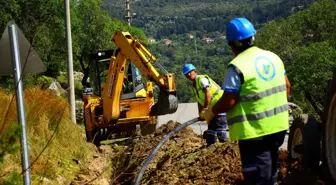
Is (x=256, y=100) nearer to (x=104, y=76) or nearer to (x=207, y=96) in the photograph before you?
(x=207, y=96)

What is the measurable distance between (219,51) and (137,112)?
126 metres

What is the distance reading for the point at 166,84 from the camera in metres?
13.9

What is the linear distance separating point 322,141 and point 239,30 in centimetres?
160

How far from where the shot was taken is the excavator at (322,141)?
18.4 ft

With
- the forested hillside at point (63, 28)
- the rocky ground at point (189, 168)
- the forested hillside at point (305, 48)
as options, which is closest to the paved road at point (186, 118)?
the forested hillside at point (305, 48)

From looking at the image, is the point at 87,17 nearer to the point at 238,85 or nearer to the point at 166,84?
the point at 166,84

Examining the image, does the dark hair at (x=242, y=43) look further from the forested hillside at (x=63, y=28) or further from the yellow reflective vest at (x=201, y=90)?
the forested hillside at (x=63, y=28)

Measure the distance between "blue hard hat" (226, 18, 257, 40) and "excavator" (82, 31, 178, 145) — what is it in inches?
344

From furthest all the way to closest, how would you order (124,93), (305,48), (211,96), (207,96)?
(305,48) < (124,93) < (211,96) < (207,96)

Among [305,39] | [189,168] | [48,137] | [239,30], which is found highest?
[305,39]

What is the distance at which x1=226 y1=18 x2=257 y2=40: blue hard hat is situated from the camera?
5016mm

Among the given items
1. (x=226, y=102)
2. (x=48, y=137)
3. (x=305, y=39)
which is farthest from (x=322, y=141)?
(x=305, y=39)

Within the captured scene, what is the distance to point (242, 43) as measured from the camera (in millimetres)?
5074

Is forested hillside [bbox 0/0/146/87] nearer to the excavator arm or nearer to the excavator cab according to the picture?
the excavator cab
